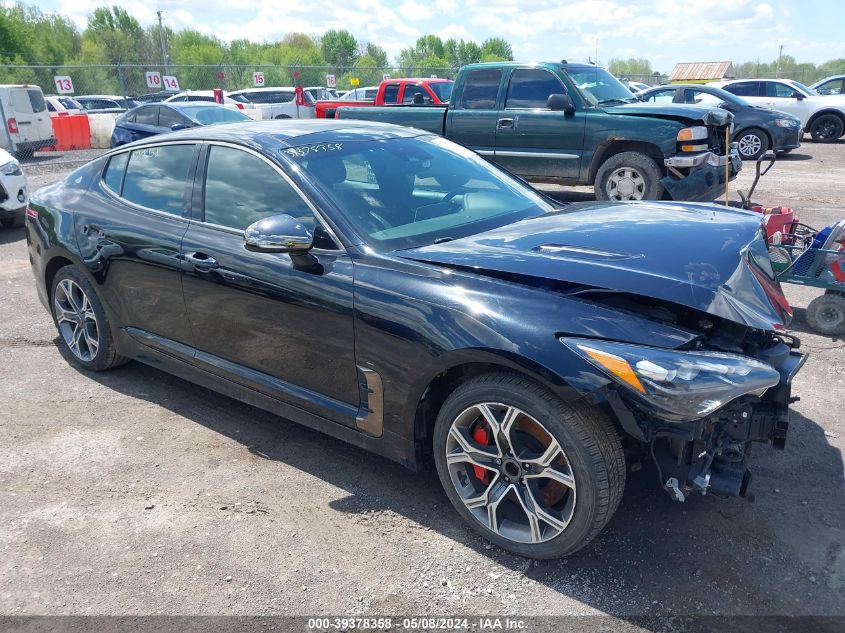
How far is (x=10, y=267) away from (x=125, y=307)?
14.6ft

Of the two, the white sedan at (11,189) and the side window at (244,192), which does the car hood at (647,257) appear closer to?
the side window at (244,192)

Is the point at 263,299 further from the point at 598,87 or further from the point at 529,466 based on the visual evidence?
the point at 598,87

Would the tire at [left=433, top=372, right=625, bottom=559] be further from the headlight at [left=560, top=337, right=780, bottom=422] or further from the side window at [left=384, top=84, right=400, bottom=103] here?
the side window at [left=384, top=84, right=400, bottom=103]

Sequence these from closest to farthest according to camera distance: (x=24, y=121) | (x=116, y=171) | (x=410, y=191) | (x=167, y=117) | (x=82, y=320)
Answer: (x=410, y=191) → (x=116, y=171) → (x=82, y=320) → (x=167, y=117) → (x=24, y=121)

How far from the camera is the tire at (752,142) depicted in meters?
14.6

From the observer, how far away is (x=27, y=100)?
1839 cm

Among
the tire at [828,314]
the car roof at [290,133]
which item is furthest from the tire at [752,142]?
the car roof at [290,133]

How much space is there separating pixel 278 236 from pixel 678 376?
1.72 m

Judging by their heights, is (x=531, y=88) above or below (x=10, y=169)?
above

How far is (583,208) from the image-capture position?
3.82 meters

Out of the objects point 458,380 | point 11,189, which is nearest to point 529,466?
point 458,380

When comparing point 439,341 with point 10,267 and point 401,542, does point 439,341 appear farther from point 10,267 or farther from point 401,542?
point 10,267

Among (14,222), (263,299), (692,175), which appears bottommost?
(14,222)

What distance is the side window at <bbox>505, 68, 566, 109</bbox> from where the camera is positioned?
31.5ft
